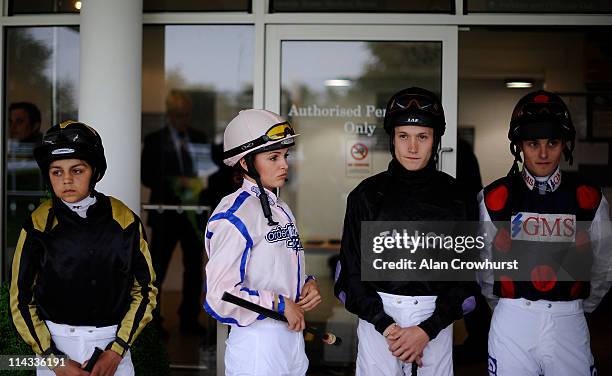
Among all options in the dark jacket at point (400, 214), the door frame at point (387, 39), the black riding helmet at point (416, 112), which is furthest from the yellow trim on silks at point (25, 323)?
the door frame at point (387, 39)

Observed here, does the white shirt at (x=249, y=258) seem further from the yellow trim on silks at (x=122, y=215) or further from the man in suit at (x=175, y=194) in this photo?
the man in suit at (x=175, y=194)

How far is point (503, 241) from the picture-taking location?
312 cm

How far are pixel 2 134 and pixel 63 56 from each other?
77 centimetres

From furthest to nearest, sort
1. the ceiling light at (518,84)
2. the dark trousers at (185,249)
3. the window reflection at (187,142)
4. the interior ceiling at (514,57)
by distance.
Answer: the ceiling light at (518,84), the interior ceiling at (514,57), the dark trousers at (185,249), the window reflection at (187,142)

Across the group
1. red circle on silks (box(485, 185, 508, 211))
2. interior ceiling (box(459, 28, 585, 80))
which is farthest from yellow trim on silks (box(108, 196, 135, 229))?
interior ceiling (box(459, 28, 585, 80))

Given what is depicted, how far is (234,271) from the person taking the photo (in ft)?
8.56

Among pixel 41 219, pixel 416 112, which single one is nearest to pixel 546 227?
pixel 416 112

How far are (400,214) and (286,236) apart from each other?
512mm

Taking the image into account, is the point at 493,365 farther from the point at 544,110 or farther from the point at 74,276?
the point at 74,276

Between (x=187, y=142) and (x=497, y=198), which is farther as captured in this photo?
(x=187, y=142)

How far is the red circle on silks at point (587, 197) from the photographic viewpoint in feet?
10.0

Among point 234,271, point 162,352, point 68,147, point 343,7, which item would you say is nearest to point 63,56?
point 343,7

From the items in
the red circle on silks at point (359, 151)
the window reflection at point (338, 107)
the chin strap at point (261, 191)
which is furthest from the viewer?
the red circle on silks at point (359, 151)

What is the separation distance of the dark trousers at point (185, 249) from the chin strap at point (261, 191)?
367 cm
